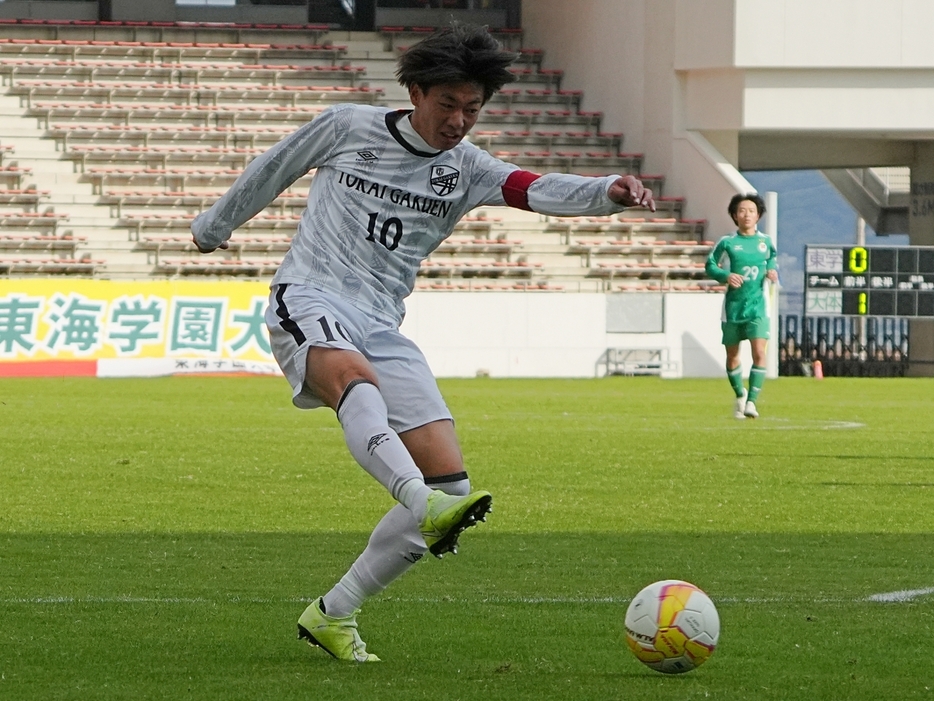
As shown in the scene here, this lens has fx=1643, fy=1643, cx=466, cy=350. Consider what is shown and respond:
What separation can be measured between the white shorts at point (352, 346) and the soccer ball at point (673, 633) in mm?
831

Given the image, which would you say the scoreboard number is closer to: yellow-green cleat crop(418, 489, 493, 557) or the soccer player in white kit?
the soccer player in white kit

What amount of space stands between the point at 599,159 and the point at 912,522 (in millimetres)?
22362

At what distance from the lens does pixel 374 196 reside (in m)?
5.04

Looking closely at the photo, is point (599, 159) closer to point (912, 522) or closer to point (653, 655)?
point (912, 522)

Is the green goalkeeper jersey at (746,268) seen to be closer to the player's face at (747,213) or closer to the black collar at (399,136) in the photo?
the player's face at (747,213)

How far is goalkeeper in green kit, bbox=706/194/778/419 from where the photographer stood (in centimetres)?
1606

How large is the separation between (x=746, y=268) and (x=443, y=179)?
11.6 metres

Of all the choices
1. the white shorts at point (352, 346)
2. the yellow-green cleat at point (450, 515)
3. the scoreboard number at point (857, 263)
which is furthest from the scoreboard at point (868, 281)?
the yellow-green cleat at point (450, 515)

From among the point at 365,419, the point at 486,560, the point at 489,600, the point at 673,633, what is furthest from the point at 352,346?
the point at 486,560

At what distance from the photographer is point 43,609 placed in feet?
18.2

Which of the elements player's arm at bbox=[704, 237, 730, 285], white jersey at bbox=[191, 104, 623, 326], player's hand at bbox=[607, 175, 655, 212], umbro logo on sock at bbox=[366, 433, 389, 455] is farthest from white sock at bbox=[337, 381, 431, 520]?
player's arm at bbox=[704, 237, 730, 285]

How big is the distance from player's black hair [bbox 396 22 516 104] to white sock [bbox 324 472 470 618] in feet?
3.80

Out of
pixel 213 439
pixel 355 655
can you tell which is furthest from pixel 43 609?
pixel 213 439

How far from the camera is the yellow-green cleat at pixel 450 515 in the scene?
13.5 ft
